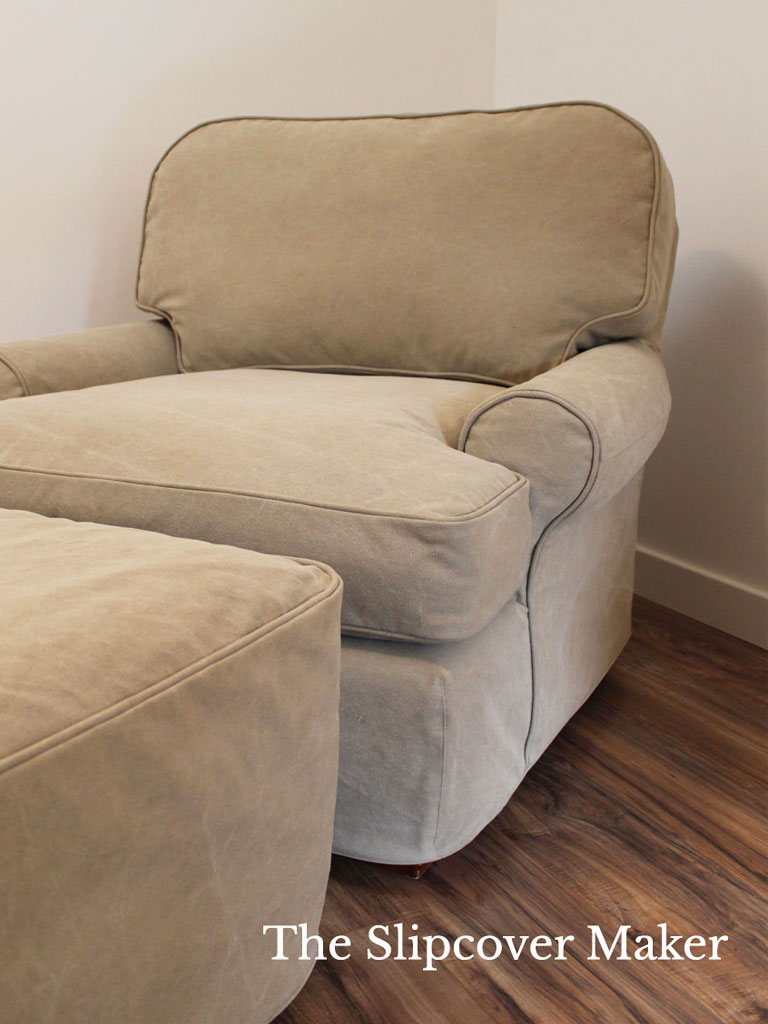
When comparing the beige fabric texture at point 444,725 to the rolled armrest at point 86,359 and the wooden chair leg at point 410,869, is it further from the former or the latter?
the rolled armrest at point 86,359

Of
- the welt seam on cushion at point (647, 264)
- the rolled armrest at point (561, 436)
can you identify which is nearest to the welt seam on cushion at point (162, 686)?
the rolled armrest at point (561, 436)

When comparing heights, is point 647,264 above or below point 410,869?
above

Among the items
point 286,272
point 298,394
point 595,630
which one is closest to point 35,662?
point 298,394

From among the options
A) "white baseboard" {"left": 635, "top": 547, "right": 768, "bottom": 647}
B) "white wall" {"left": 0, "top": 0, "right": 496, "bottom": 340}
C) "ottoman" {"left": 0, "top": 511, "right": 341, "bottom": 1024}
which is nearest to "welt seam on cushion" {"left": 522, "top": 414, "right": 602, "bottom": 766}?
"ottoman" {"left": 0, "top": 511, "right": 341, "bottom": 1024}

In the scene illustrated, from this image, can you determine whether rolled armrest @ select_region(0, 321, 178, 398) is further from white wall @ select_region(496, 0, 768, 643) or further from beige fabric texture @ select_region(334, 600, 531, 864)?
white wall @ select_region(496, 0, 768, 643)

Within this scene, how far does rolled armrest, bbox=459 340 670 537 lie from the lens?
3.56 ft

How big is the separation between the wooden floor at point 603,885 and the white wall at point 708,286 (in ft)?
1.23

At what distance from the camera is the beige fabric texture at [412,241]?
1.46 metres

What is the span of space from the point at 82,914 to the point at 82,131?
5.93 ft

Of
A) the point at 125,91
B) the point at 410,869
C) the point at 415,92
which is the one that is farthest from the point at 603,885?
the point at 415,92

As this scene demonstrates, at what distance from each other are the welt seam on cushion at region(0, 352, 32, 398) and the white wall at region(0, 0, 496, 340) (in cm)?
60

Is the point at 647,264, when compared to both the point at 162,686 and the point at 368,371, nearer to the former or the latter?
the point at 368,371

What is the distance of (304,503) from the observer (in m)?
1.01

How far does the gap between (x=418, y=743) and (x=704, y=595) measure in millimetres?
1055
